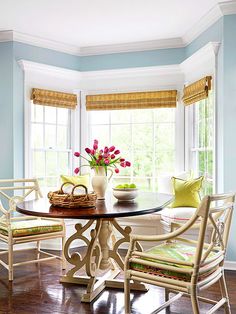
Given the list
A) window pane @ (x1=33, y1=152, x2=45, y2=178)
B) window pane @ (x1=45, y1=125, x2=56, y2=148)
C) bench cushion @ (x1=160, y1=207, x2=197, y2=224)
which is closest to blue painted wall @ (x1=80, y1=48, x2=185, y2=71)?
window pane @ (x1=45, y1=125, x2=56, y2=148)

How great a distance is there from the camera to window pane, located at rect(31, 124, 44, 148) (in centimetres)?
472

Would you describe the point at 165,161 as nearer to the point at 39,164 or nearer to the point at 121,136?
the point at 121,136

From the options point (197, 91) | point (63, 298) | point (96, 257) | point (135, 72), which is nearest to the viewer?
point (63, 298)

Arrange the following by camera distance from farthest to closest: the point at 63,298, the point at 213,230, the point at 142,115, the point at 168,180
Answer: the point at 142,115 < the point at 168,180 < the point at 63,298 < the point at 213,230

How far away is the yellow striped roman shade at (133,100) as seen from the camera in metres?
4.76

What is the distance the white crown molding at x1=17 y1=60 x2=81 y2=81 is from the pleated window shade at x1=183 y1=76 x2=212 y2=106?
1551 mm

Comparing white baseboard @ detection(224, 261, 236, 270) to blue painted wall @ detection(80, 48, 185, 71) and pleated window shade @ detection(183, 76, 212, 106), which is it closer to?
pleated window shade @ detection(183, 76, 212, 106)

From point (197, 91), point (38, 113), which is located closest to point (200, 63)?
point (197, 91)

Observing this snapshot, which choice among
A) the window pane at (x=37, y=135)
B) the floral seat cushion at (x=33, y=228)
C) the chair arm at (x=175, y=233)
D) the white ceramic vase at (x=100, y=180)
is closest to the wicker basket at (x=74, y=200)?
the white ceramic vase at (x=100, y=180)

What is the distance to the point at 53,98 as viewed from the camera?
15.7 feet

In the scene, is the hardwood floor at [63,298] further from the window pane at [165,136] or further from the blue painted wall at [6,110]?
the window pane at [165,136]

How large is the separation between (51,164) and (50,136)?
1.27 ft

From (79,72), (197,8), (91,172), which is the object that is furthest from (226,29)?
(91,172)

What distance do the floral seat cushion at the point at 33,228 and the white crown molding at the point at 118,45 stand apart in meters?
2.35
